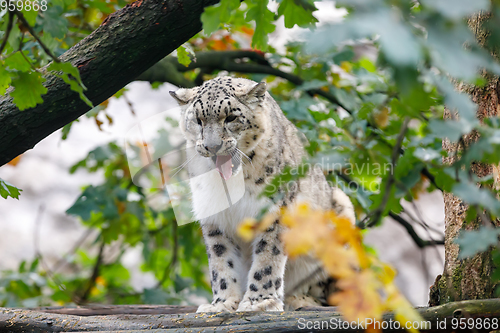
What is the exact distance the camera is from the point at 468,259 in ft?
9.96

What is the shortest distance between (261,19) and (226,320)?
1.99 meters

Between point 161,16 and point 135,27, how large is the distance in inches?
7.9

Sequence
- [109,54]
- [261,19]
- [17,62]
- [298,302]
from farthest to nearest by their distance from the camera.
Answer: [298,302]
[109,54]
[261,19]
[17,62]

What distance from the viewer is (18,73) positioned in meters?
2.48

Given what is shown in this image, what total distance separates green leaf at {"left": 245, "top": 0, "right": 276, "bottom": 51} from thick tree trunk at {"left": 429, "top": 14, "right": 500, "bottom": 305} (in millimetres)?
1422

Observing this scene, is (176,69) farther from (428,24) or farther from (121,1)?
(428,24)

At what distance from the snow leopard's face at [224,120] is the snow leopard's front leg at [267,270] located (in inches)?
25.1

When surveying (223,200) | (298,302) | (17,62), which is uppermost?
(17,62)

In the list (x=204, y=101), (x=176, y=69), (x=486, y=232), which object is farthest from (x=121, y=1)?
(x=486, y=232)

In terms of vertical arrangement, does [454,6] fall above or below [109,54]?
below

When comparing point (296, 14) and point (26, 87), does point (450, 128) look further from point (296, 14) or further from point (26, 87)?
point (26, 87)

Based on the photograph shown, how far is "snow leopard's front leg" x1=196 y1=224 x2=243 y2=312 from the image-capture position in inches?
157

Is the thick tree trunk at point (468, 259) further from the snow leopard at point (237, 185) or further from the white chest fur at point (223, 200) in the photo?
the white chest fur at point (223, 200)

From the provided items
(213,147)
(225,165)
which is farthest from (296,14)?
(225,165)
